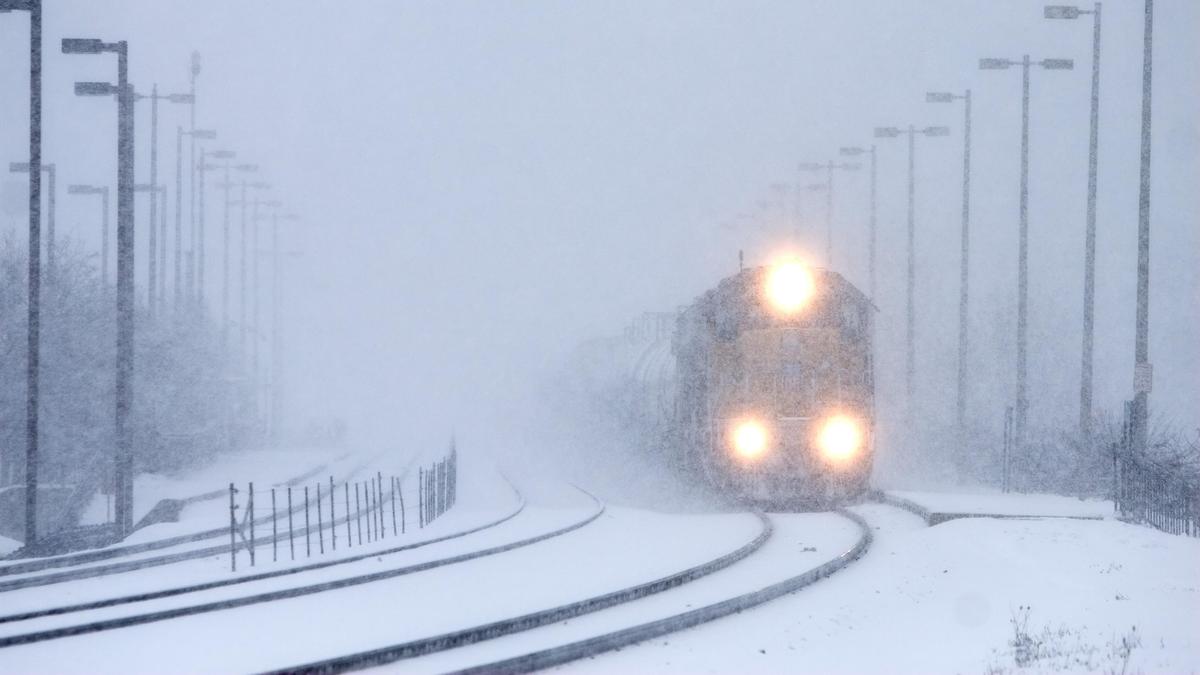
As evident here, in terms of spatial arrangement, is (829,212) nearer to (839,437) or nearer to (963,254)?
(963,254)

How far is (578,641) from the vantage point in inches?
420

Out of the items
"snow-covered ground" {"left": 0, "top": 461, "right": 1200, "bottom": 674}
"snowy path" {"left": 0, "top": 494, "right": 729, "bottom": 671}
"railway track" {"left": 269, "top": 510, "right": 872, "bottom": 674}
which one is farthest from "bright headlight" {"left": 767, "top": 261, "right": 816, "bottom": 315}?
"railway track" {"left": 269, "top": 510, "right": 872, "bottom": 674}

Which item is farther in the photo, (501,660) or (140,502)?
(140,502)

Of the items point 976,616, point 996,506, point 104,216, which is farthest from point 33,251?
point 104,216

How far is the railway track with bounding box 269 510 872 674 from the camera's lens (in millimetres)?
10125

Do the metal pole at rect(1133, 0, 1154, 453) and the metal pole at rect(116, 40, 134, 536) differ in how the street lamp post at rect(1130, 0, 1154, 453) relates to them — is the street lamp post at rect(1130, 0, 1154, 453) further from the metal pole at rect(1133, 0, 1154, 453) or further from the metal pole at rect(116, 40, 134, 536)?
the metal pole at rect(116, 40, 134, 536)

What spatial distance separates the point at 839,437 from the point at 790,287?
8.38 ft

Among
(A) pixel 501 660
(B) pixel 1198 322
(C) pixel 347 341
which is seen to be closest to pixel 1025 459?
(A) pixel 501 660

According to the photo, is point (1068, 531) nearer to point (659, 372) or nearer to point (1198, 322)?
point (659, 372)

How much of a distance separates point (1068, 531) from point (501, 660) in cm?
1141

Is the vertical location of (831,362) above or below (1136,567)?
above

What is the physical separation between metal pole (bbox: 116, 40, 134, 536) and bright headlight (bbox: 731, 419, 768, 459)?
1008cm

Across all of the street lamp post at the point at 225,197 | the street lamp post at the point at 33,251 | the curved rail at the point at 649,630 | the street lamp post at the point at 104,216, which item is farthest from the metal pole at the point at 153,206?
the curved rail at the point at 649,630

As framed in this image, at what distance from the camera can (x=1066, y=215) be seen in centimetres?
12062
